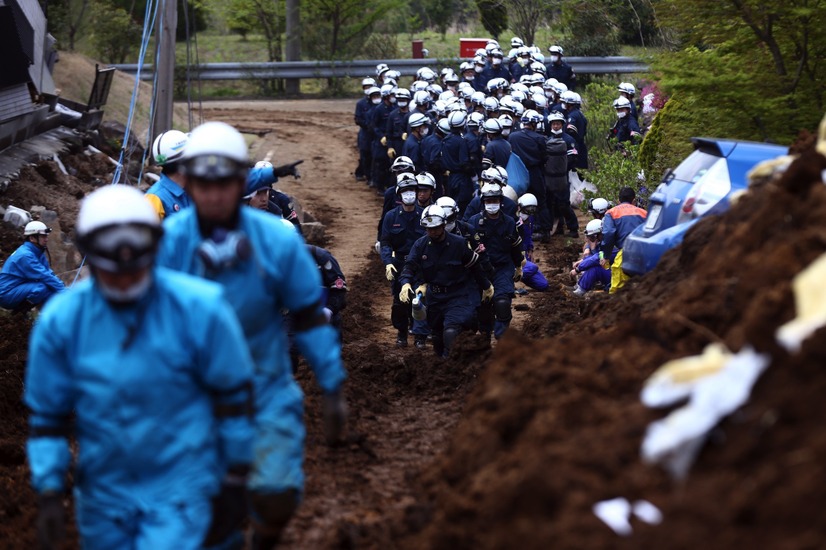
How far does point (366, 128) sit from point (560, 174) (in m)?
7.43

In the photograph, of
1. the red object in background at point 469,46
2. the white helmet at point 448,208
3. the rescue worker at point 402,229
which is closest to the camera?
the white helmet at point 448,208

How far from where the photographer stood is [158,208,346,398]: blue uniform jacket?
5.72 metres

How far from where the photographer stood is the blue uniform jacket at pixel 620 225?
13.9 m

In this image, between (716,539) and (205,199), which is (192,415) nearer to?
(205,199)

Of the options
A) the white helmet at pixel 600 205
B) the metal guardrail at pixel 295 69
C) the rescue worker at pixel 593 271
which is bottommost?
the metal guardrail at pixel 295 69

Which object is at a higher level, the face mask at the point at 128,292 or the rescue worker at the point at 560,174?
the face mask at the point at 128,292

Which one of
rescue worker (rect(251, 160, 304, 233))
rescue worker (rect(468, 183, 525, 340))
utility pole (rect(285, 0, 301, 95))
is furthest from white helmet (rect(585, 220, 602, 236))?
utility pole (rect(285, 0, 301, 95))

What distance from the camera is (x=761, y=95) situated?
1177cm

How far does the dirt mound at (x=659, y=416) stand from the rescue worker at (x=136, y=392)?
1.27m

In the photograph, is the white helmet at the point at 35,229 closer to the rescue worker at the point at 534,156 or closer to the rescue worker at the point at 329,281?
the rescue worker at the point at 329,281

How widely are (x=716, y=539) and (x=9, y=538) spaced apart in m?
4.91

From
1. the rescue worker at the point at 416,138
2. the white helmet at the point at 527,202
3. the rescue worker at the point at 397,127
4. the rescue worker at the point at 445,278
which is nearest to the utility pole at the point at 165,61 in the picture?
the rescue worker at the point at 416,138

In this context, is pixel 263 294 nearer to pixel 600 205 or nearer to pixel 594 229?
pixel 594 229

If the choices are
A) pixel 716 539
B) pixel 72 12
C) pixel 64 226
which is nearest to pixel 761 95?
pixel 716 539
